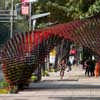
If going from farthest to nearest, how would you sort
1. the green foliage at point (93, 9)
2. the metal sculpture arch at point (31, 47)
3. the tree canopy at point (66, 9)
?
1. the tree canopy at point (66, 9)
2. the green foliage at point (93, 9)
3. the metal sculpture arch at point (31, 47)

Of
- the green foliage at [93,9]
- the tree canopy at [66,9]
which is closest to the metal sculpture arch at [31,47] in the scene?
the tree canopy at [66,9]

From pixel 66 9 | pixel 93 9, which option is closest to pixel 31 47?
pixel 93 9

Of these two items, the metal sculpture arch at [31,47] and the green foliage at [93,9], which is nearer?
the metal sculpture arch at [31,47]

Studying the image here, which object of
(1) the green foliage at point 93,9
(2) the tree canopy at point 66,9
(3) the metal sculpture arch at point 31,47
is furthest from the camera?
(2) the tree canopy at point 66,9

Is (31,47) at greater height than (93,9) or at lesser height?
lesser

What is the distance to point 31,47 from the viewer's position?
22.6 meters

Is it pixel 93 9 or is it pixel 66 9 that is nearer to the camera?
pixel 93 9

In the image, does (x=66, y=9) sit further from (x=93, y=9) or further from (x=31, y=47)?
(x=31, y=47)

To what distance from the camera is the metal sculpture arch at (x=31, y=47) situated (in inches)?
852

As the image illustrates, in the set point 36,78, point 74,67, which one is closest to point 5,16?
point 36,78

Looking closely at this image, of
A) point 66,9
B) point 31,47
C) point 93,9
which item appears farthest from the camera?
point 66,9

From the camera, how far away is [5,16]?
38.3 metres

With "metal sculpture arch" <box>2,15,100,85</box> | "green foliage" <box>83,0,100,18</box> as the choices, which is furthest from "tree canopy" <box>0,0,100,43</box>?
"metal sculpture arch" <box>2,15,100,85</box>

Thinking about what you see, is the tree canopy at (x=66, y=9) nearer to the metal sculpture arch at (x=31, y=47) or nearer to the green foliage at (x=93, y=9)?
the green foliage at (x=93, y=9)
